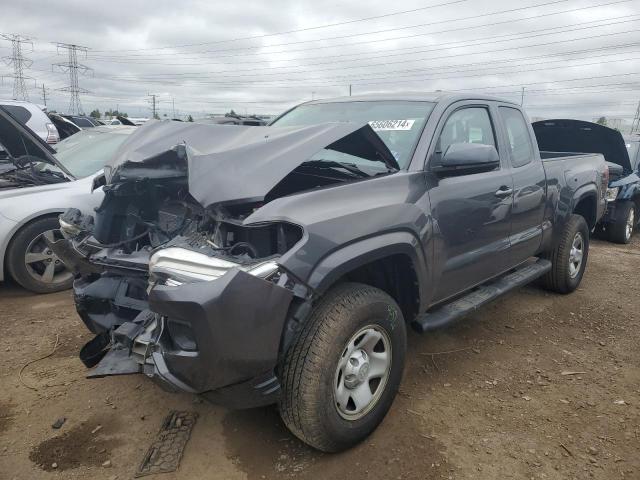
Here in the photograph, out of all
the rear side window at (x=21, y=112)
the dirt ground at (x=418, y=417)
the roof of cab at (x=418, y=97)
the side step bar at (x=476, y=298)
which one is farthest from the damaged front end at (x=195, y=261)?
the rear side window at (x=21, y=112)

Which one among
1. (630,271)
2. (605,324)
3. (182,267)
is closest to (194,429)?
(182,267)

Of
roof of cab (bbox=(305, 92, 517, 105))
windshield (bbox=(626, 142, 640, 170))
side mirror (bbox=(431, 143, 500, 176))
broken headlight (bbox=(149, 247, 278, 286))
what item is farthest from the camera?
windshield (bbox=(626, 142, 640, 170))

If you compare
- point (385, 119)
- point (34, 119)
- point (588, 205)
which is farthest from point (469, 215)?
point (34, 119)

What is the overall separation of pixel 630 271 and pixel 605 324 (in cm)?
A: 234

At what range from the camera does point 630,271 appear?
6.33m

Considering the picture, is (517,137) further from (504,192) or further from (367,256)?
(367,256)

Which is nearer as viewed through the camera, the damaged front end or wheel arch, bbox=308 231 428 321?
the damaged front end

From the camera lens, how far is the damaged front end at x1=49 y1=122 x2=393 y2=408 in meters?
2.06

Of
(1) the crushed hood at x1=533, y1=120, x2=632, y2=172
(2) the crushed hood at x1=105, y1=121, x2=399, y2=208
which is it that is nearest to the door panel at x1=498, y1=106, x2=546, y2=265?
(2) the crushed hood at x1=105, y1=121, x2=399, y2=208

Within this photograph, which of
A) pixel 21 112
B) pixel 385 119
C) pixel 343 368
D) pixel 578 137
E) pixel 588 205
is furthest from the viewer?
pixel 21 112

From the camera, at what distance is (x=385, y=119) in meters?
3.45

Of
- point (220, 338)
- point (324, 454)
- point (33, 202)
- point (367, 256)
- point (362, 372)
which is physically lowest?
point (324, 454)

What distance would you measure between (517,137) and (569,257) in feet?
5.03

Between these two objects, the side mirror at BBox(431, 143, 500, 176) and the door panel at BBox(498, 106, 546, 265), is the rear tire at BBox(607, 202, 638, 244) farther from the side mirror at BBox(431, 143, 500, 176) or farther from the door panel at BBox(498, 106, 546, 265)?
the side mirror at BBox(431, 143, 500, 176)
